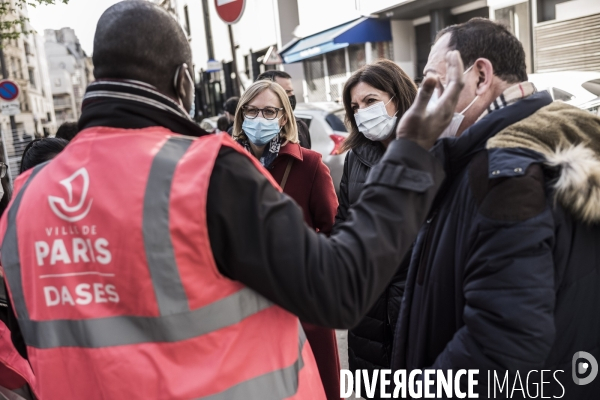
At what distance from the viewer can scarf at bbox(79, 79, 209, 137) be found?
139 cm

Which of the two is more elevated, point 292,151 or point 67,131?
point 67,131

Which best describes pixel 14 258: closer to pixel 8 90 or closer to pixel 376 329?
pixel 376 329

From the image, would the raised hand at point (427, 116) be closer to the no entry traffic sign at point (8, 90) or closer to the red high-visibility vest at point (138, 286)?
the red high-visibility vest at point (138, 286)

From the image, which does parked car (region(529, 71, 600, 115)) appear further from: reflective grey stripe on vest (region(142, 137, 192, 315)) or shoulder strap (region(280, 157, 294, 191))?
reflective grey stripe on vest (region(142, 137, 192, 315))

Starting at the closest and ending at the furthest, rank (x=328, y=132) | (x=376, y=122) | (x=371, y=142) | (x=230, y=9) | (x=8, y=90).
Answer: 1. (x=376, y=122)
2. (x=371, y=142)
3. (x=230, y=9)
4. (x=328, y=132)
5. (x=8, y=90)

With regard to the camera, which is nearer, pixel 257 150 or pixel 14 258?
pixel 14 258

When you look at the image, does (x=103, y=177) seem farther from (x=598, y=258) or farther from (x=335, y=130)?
(x=335, y=130)

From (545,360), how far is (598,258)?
318mm

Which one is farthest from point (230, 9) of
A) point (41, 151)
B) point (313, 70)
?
point (313, 70)

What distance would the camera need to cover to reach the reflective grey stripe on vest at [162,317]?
49.8 inches

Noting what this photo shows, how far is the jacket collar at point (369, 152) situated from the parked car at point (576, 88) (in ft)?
16.6

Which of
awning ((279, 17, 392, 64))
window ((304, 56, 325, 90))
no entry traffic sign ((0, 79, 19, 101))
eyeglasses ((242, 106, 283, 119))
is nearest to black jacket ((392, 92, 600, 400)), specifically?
eyeglasses ((242, 106, 283, 119))

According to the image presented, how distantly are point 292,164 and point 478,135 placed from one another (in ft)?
5.75

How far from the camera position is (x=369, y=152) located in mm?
3062
